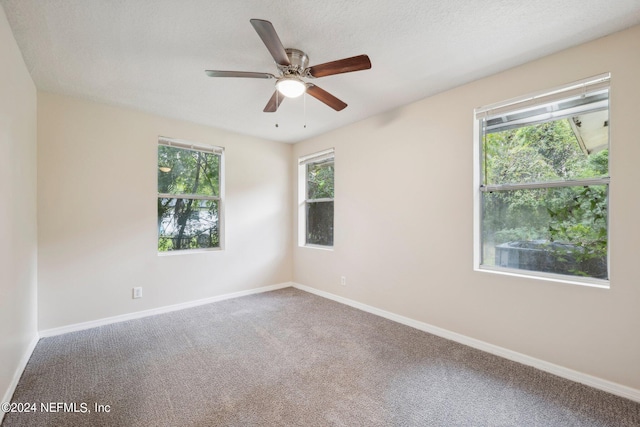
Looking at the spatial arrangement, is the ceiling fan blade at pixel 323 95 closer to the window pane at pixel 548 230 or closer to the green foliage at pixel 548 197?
the green foliage at pixel 548 197

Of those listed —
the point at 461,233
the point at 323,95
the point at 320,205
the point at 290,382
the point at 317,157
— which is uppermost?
the point at 323,95

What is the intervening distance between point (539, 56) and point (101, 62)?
345cm

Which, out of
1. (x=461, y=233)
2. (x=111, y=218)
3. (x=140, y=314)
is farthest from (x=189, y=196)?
(x=461, y=233)

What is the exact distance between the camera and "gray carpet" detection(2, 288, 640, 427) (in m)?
1.66

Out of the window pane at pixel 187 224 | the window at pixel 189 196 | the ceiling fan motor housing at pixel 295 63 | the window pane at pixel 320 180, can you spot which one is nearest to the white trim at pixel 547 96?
the ceiling fan motor housing at pixel 295 63

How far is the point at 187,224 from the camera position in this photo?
3.76 metres

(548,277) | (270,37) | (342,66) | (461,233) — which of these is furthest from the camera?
(461,233)

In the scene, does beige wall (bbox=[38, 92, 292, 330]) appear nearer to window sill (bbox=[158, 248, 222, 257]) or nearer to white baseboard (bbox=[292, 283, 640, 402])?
window sill (bbox=[158, 248, 222, 257])

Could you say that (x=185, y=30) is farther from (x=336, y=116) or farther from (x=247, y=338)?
(x=247, y=338)

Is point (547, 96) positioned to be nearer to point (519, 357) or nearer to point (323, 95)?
point (323, 95)

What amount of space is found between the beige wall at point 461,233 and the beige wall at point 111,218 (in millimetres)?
1373

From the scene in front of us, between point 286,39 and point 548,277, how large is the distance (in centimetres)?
268

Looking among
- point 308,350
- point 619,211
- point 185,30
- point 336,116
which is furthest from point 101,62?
point 619,211

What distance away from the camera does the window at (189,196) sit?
3.54 metres
